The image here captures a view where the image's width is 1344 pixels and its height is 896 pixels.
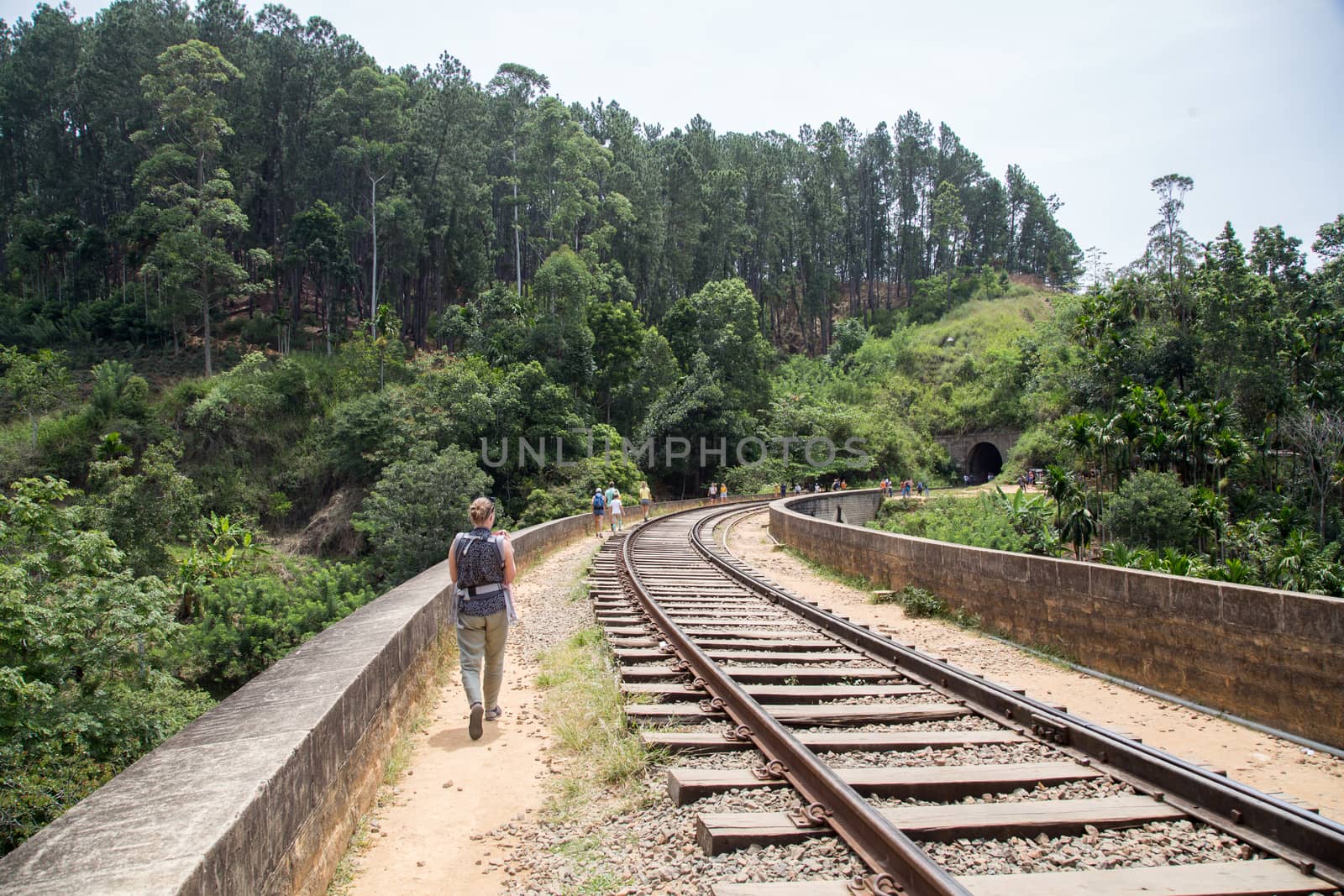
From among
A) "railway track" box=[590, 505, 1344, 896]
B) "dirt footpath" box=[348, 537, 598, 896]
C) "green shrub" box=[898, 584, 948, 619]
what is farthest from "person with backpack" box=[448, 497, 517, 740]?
"green shrub" box=[898, 584, 948, 619]

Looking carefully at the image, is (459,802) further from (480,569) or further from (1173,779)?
(1173,779)

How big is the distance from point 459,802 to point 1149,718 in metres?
5.41

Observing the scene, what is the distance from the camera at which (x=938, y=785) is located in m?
4.08

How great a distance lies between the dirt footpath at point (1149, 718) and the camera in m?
5.38

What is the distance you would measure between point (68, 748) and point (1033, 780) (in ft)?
46.0

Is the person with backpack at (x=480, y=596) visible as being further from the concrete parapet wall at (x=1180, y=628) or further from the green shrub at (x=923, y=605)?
the green shrub at (x=923, y=605)

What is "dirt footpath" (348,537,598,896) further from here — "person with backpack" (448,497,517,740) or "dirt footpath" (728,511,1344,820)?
"dirt footpath" (728,511,1344,820)

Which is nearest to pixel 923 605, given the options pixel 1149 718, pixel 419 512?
pixel 1149 718

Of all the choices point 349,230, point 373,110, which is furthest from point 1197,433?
point 373,110

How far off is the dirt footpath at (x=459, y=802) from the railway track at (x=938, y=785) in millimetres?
795

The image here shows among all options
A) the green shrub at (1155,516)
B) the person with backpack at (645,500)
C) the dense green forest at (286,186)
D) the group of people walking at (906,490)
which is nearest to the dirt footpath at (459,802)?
the person with backpack at (645,500)

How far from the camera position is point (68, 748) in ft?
41.3

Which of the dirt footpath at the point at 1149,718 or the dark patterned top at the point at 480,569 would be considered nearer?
the dirt footpath at the point at 1149,718

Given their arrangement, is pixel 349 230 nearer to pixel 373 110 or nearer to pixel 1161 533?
pixel 373 110
